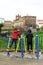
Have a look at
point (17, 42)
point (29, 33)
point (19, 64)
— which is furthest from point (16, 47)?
point (19, 64)

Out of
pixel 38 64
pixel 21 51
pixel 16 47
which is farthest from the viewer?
pixel 16 47

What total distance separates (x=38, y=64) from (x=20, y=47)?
4.92 meters

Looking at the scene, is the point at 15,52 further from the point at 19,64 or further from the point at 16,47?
the point at 19,64

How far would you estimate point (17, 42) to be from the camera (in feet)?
52.1

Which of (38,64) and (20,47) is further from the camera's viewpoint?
(20,47)

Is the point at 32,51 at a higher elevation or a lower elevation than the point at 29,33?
lower

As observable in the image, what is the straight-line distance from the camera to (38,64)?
403 inches

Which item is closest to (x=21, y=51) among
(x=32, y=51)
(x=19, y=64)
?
(x=32, y=51)

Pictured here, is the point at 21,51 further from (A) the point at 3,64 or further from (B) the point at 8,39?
(A) the point at 3,64

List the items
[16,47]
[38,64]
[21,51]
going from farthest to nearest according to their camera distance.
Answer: [16,47]
[21,51]
[38,64]

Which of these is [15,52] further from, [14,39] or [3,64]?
[3,64]

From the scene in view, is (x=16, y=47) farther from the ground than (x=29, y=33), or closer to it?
closer to it

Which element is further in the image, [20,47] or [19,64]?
[20,47]

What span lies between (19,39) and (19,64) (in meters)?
4.81
